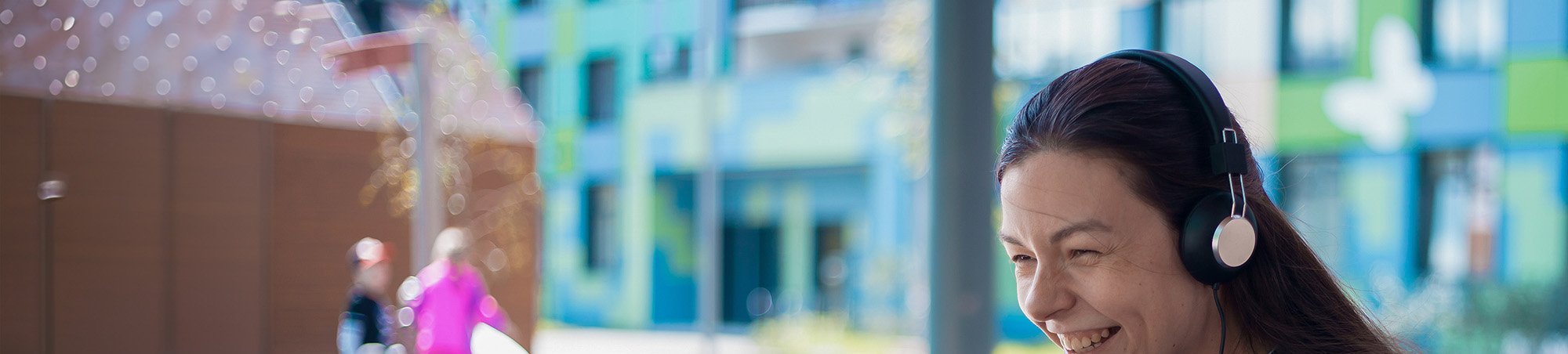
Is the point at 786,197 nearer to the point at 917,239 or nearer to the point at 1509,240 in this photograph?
the point at 917,239

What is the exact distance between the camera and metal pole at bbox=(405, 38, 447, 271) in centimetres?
713

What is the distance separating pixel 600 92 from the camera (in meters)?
18.3

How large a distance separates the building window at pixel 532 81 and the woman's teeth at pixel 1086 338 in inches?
705

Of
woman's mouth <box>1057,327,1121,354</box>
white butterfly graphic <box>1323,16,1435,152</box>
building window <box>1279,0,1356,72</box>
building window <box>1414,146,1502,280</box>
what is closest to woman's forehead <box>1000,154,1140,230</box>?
woman's mouth <box>1057,327,1121,354</box>

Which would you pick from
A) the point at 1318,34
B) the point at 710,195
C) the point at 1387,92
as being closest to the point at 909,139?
the point at 710,195

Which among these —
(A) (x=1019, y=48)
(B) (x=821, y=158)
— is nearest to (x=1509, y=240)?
(A) (x=1019, y=48)

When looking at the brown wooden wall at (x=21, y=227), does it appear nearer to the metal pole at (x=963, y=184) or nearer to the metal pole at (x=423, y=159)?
the metal pole at (x=423, y=159)

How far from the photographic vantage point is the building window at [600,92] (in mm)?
18188

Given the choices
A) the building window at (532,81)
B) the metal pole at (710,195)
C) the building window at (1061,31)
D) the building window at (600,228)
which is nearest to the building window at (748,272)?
the building window at (600,228)

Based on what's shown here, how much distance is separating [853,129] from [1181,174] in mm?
14658

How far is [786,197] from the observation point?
17.1m

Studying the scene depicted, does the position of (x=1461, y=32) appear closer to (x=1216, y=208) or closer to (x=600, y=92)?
(x=600, y=92)

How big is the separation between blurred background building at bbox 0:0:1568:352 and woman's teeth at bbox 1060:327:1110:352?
45 cm

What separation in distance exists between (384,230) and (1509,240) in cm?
938
